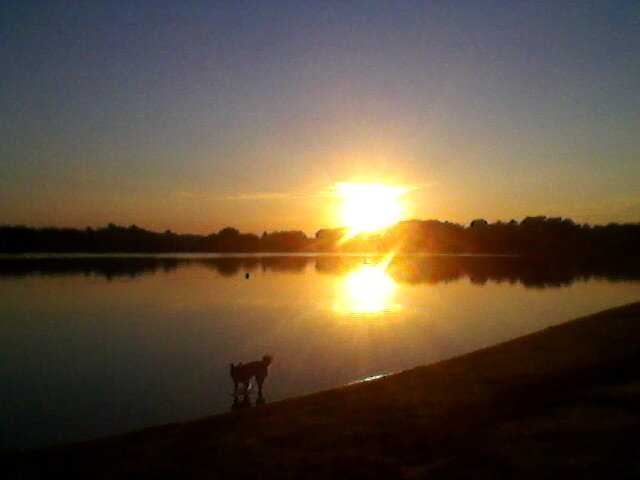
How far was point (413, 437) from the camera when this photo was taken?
776 cm

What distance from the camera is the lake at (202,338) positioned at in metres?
12.1

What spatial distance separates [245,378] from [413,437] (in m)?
5.58

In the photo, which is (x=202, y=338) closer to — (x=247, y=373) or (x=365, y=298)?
(x=247, y=373)

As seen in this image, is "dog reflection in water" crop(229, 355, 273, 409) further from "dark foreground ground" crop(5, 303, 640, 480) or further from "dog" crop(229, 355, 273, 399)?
"dark foreground ground" crop(5, 303, 640, 480)

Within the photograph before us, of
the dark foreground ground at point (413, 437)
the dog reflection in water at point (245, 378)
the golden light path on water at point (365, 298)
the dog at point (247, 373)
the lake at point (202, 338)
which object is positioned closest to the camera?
the dark foreground ground at point (413, 437)

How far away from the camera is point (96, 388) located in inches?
531

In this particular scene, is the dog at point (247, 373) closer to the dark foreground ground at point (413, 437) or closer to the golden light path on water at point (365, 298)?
the dark foreground ground at point (413, 437)

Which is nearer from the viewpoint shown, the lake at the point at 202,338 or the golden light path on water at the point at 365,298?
the lake at the point at 202,338

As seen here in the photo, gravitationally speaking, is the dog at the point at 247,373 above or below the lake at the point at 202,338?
above

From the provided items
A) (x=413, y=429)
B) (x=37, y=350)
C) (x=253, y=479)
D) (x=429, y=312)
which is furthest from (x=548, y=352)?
(x=37, y=350)

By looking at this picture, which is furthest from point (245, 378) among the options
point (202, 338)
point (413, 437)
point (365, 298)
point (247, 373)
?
point (365, 298)

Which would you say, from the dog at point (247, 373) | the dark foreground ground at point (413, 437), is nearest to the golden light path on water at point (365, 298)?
the dog at point (247, 373)

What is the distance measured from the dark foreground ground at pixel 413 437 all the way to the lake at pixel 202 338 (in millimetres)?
2515

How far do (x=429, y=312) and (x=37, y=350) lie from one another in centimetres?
1834
